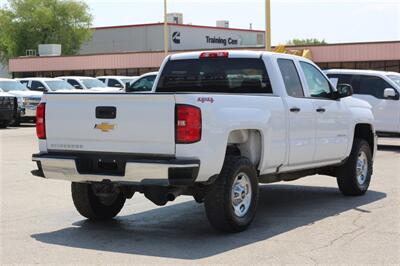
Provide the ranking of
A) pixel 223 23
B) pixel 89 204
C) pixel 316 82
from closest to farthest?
pixel 89 204, pixel 316 82, pixel 223 23

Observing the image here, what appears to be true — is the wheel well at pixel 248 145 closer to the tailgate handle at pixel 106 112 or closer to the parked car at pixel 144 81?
the tailgate handle at pixel 106 112

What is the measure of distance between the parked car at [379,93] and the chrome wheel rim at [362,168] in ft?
23.2

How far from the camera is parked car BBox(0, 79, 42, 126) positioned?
88.4 ft

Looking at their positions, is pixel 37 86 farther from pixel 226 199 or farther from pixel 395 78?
pixel 226 199

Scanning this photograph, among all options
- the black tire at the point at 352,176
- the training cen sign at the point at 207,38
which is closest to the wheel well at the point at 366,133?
the black tire at the point at 352,176

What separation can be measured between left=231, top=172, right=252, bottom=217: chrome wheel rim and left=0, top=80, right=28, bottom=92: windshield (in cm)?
2234

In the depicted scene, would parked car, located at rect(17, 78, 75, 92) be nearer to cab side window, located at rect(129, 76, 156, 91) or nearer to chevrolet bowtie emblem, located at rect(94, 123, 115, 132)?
cab side window, located at rect(129, 76, 156, 91)

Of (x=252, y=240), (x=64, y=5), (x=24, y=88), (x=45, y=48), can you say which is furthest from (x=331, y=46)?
(x=64, y=5)

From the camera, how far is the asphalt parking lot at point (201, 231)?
6535 millimetres

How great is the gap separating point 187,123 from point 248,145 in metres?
1.25

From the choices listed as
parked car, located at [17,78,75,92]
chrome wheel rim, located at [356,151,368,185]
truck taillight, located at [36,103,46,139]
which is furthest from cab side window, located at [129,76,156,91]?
truck taillight, located at [36,103,46,139]

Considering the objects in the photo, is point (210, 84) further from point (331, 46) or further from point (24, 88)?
point (331, 46)

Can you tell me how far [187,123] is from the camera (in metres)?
6.87

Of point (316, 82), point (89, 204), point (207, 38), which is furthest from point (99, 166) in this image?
point (207, 38)
